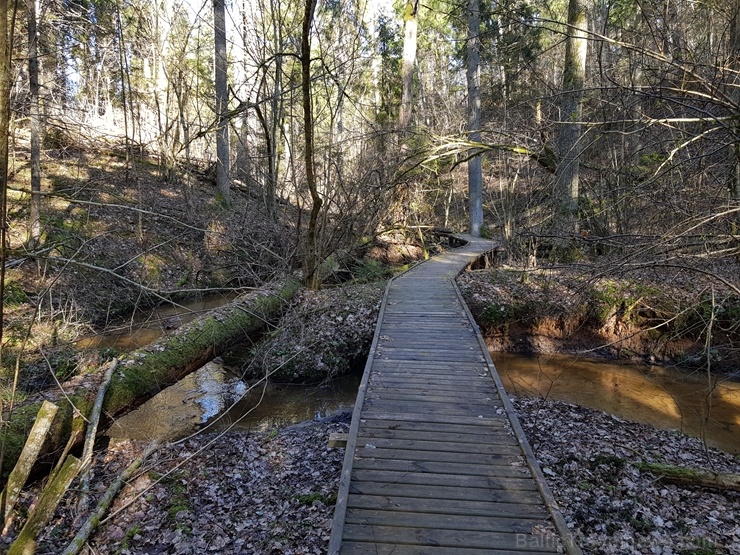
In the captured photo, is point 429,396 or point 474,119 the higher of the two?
point 474,119

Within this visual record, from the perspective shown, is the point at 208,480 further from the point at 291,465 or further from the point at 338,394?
the point at 338,394

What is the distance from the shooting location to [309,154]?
5.82m

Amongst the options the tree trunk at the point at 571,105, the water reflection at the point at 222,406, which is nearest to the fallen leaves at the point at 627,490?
the water reflection at the point at 222,406

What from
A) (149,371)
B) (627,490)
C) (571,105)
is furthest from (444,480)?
(571,105)

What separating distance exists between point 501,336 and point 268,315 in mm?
5779

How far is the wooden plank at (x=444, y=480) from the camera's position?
4062 millimetres

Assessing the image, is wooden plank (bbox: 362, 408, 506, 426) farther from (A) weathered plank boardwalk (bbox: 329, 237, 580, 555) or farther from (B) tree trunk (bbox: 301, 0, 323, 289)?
(B) tree trunk (bbox: 301, 0, 323, 289)

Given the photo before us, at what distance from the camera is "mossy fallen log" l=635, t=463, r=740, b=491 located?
16.7ft

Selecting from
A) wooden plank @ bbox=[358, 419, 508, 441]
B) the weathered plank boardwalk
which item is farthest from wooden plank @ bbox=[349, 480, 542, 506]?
wooden plank @ bbox=[358, 419, 508, 441]

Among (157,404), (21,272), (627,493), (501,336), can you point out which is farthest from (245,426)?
(21,272)

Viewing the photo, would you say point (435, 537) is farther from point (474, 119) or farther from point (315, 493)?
point (474, 119)

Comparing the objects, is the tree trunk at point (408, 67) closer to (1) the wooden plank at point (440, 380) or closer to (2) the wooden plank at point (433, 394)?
(1) the wooden plank at point (440, 380)

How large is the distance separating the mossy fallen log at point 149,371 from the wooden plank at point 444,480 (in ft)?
6.89

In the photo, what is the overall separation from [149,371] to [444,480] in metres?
4.75
